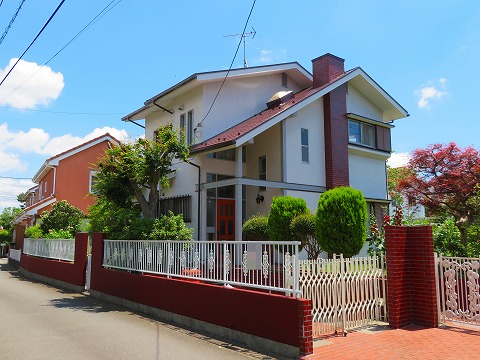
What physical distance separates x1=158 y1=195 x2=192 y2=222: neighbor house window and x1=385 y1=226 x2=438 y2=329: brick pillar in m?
9.49

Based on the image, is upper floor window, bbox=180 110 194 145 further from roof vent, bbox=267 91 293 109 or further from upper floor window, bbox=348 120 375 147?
upper floor window, bbox=348 120 375 147

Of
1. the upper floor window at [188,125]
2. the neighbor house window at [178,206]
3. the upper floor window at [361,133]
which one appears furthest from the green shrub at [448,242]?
the upper floor window at [188,125]

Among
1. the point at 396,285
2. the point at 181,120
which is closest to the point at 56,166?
the point at 181,120

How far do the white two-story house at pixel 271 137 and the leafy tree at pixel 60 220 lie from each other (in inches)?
290

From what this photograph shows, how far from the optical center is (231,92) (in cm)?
1778

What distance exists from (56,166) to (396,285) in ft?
80.7

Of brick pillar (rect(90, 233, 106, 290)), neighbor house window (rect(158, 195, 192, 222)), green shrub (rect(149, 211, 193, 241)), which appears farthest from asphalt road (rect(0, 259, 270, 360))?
neighbor house window (rect(158, 195, 192, 222))

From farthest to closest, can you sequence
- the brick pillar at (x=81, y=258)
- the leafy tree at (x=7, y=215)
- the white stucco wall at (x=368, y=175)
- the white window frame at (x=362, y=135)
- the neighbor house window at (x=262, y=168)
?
the leafy tree at (x=7, y=215)
the white window frame at (x=362, y=135)
the white stucco wall at (x=368, y=175)
the neighbor house window at (x=262, y=168)
the brick pillar at (x=81, y=258)

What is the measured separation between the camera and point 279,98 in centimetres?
1805

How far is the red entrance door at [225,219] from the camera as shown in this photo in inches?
647

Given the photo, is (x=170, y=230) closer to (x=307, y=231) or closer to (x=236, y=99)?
(x=307, y=231)

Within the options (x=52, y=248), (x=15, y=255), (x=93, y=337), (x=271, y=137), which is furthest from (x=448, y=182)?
(x=15, y=255)

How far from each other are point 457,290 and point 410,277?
2.80 ft

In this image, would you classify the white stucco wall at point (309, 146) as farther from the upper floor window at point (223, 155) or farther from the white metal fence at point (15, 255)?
the white metal fence at point (15, 255)
